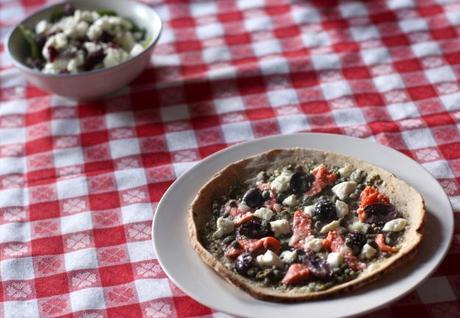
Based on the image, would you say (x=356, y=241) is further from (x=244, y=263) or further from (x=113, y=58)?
(x=113, y=58)

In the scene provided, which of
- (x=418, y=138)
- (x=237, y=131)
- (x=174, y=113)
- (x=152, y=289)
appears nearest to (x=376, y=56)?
(x=418, y=138)

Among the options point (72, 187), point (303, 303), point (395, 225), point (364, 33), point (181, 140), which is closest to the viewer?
point (303, 303)

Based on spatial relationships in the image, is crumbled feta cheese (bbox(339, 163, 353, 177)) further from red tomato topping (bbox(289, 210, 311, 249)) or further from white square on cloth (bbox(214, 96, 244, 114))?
white square on cloth (bbox(214, 96, 244, 114))

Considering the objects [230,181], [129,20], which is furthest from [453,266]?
[129,20]

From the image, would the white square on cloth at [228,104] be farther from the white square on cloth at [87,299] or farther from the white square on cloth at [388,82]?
the white square on cloth at [87,299]

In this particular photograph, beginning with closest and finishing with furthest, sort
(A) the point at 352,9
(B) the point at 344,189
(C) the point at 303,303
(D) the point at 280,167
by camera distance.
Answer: (C) the point at 303,303, (B) the point at 344,189, (D) the point at 280,167, (A) the point at 352,9

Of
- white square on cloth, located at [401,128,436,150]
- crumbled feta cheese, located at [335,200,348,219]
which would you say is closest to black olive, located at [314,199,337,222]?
crumbled feta cheese, located at [335,200,348,219]

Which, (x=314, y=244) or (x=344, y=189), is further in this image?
(x=344, y=189)
